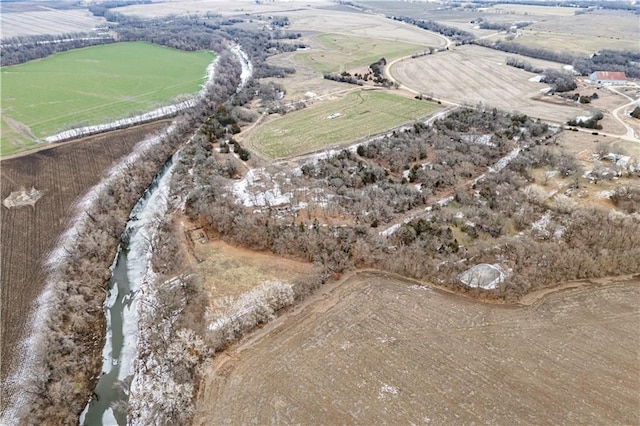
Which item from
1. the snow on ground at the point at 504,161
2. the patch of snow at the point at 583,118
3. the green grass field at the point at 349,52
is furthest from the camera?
the green grass field at the point at 349,52

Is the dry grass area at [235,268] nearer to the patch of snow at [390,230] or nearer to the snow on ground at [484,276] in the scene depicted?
the patch of snow at [390,230]

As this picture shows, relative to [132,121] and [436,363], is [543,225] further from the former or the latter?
[132,121]

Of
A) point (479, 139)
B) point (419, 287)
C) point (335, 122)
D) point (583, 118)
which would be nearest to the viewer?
point (419, 287)

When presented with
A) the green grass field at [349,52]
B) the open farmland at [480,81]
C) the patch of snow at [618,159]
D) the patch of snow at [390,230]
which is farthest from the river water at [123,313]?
the green grass field at [349,52]

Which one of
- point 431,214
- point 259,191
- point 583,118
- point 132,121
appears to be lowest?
point 431,214

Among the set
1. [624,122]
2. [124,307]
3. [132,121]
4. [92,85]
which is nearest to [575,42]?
[624,122]

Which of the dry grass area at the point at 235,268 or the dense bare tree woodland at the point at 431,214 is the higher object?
the dense bare tree woodland at the point at 431,214
